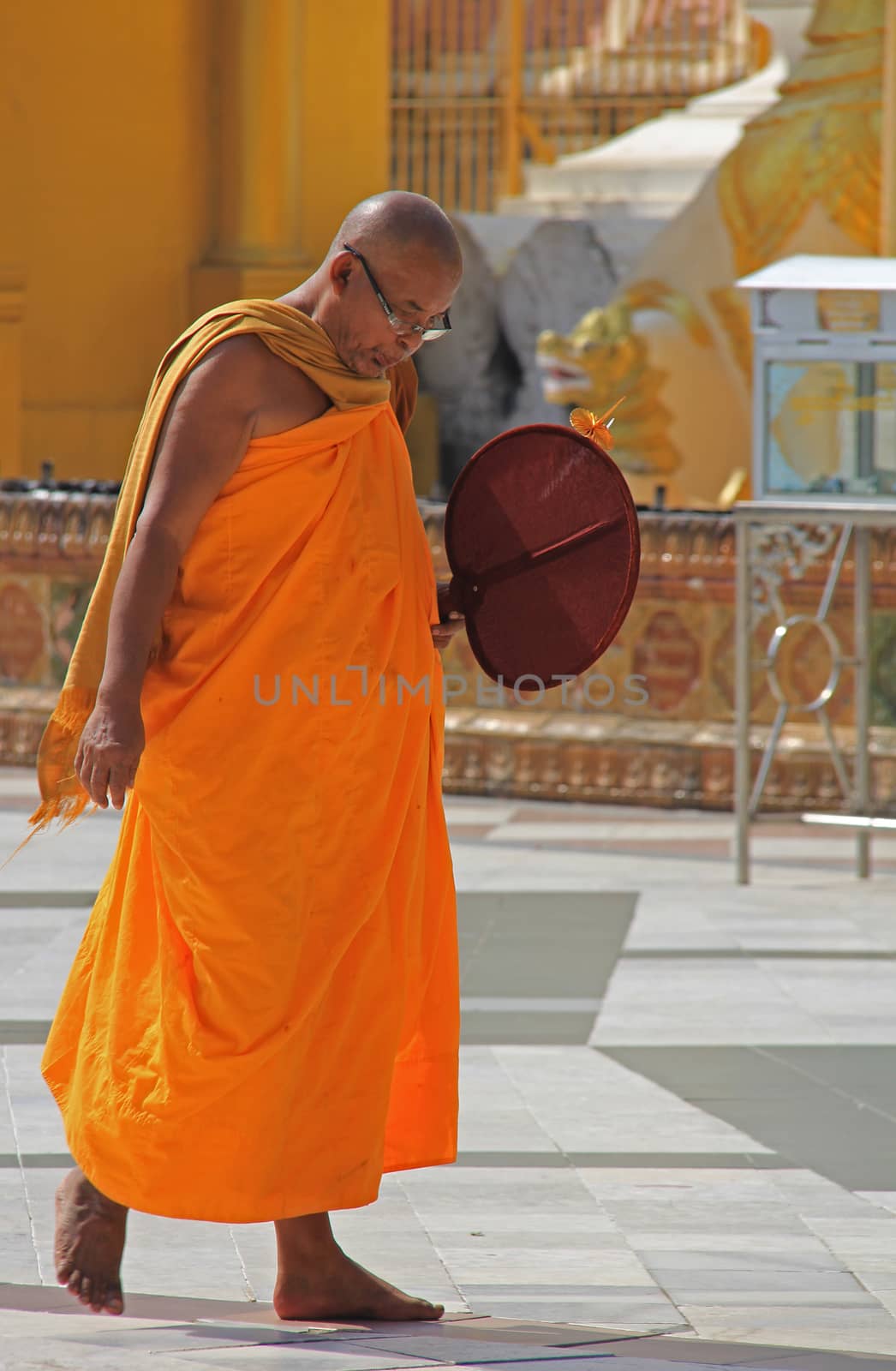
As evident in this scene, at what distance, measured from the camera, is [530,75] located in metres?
18.4

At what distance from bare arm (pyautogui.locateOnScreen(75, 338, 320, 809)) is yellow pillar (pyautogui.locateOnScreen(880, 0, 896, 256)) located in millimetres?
6114

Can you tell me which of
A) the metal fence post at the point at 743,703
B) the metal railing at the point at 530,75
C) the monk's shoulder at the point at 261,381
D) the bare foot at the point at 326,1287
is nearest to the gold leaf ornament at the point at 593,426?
the monk's shoulder at the point at 261,381

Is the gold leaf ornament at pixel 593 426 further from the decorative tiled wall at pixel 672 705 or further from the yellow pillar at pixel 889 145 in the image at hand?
the yellow pillar at pixel 889 145

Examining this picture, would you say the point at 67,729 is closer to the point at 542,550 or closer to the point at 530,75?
the point at 542,550

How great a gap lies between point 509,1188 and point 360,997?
2.69ft

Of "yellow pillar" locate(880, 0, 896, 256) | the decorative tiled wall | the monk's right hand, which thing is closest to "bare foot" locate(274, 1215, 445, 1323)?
the monk's right hand

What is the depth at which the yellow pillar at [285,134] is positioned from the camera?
41.4 ft

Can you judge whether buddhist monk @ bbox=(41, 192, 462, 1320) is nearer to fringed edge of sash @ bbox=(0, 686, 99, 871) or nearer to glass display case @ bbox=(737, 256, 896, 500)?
fringed edge of sash @ bbox=(0, 686, 99, 871)

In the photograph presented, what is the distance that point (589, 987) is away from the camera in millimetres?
5262

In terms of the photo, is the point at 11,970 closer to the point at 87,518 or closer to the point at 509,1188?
the point at 509,1188

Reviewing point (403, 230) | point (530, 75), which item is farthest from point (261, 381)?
point (530, 75)

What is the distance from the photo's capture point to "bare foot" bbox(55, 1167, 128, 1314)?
304 cm

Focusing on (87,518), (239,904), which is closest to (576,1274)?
(239,904)

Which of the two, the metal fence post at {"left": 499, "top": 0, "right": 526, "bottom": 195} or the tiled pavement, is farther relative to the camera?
the metal fence post at {"left": 499, "top": 0, "right": 526, "bottom": 195}
